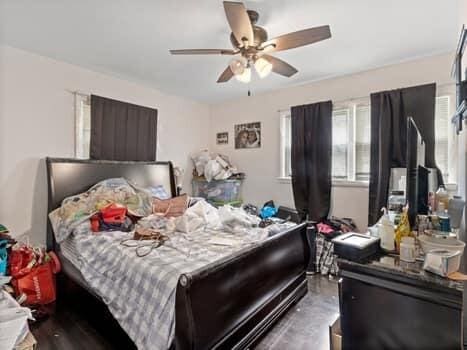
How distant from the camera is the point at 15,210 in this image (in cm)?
288

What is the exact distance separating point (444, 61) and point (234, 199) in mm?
3369

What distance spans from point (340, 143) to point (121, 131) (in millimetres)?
3114

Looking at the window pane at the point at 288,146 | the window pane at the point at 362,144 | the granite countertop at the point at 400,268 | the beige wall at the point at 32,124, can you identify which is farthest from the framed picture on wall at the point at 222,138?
the granite countertop at the point at 400,268

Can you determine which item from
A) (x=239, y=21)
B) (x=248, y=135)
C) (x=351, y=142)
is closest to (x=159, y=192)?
(x=248, y=135)

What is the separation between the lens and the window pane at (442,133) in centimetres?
296

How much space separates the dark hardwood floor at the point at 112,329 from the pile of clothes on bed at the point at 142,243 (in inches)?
11.7

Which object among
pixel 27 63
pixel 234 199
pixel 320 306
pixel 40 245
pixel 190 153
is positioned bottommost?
pixel 320 306

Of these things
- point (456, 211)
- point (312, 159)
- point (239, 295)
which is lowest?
point (239, 295)

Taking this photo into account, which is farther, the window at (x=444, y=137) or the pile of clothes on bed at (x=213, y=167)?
the pile of clothes on bed at (x=213, y=167)

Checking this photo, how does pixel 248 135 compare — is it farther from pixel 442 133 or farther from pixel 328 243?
pixel 442 133

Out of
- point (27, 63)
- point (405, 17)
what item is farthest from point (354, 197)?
point (27, 63)

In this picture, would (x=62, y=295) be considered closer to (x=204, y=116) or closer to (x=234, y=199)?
(x=234, y=199)

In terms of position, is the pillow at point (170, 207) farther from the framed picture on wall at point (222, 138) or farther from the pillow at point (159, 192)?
the framed picture on wall at point (222, 138)

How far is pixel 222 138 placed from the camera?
507 cm
